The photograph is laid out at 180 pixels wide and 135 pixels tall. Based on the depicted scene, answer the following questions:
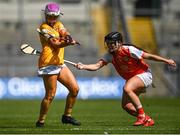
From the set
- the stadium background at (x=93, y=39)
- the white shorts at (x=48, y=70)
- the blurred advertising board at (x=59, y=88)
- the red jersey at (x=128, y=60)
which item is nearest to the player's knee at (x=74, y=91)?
the white shorts at (x=48, y=70)

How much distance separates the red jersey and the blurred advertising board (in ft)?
59.8

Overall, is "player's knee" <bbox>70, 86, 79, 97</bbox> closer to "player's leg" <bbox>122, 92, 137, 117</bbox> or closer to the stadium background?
"player's leg" <bbox>122, 92, 137, 117</bbox>

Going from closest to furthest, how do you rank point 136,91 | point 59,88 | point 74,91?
point 136,91, point 74,91, point 59,88

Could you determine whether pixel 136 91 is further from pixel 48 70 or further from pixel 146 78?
pixel 48 70

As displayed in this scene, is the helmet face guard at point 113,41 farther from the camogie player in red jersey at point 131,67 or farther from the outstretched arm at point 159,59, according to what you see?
the outstretched arm at point 159,59

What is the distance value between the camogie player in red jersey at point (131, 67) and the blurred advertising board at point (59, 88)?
18.2 metres

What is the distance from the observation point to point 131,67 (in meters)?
15.0

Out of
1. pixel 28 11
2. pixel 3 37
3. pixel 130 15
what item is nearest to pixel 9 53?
pixel 3 37

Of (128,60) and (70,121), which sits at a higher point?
(128,60)

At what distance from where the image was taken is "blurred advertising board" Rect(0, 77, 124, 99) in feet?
110

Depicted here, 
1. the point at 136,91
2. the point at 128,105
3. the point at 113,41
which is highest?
the point at 113,41

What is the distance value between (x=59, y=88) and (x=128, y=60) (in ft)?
61.6

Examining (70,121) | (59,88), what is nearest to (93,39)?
(59,88)

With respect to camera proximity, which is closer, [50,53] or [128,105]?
[50,53]
